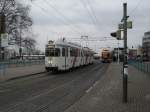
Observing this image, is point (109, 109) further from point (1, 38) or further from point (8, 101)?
point (1, 38)

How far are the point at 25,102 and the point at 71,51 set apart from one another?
22127 millimetres

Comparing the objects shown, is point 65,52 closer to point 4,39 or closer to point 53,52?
point 53,52

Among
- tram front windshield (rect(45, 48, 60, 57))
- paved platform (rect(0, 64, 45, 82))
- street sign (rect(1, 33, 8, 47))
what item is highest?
street sign (rect(1, 33, 8, 47))

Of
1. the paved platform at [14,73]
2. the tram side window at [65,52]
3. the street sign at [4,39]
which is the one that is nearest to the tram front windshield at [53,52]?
the tram side window at [65,52]

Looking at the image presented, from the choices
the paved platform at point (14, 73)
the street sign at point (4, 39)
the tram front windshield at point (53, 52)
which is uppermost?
the street sign at point (4, 39)

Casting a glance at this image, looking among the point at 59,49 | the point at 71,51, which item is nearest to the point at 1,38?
the point at 59,49

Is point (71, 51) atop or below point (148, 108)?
atop

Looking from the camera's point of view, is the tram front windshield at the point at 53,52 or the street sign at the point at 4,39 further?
the tram front windshield at the point at 53,52

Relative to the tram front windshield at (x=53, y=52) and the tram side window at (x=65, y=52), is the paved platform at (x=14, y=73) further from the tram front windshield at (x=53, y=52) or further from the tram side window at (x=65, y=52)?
the tram side window at (x=65, y=52)

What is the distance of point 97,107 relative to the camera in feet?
32.1

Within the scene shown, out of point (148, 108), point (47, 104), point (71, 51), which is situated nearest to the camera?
point (148, 108)

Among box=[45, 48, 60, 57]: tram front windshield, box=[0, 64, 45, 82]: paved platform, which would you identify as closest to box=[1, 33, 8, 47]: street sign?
box=[0, 64, 45, 82]: paved platform

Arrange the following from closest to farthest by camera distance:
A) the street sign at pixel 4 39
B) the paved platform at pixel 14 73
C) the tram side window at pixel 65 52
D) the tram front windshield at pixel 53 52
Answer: the street sign at pixel 4 39, the paved platform at pixel 14 73, the tram front windshield at pixel 53 52, the tram side window at pixel 65 52

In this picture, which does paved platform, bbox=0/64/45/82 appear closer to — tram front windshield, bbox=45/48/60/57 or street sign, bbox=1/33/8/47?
tram front windshield, bbox=45/48/60/57
